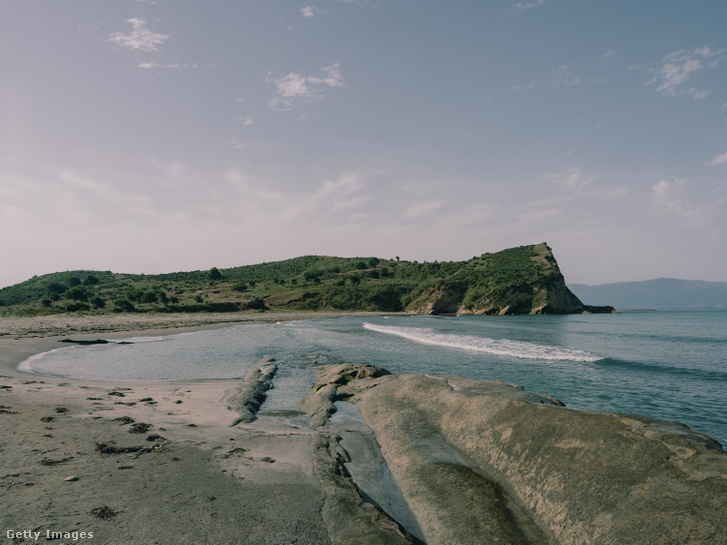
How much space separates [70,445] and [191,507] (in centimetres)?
413

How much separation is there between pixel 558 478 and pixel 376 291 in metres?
99.5

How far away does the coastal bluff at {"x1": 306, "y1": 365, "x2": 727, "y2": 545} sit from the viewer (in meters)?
4.90

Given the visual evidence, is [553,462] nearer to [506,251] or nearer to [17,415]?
[17,415]

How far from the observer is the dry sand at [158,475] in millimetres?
5273

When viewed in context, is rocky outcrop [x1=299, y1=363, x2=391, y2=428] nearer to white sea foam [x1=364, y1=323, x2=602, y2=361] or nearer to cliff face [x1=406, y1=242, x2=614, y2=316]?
white sea foam [x1=364, y1=323, x2=602, y2=361]

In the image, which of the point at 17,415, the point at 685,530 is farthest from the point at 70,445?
the point at 685,530

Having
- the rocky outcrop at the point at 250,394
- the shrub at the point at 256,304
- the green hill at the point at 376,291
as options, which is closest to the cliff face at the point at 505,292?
the green hill at the point at 376,291

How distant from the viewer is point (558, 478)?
20.5ft

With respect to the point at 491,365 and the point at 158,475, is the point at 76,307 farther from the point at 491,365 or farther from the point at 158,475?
the point at 158,475

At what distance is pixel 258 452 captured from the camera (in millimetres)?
8531

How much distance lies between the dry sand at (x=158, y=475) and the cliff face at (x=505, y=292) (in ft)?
292

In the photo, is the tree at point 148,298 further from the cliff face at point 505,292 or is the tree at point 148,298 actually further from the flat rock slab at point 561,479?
the flat rock slab at point 561,479
